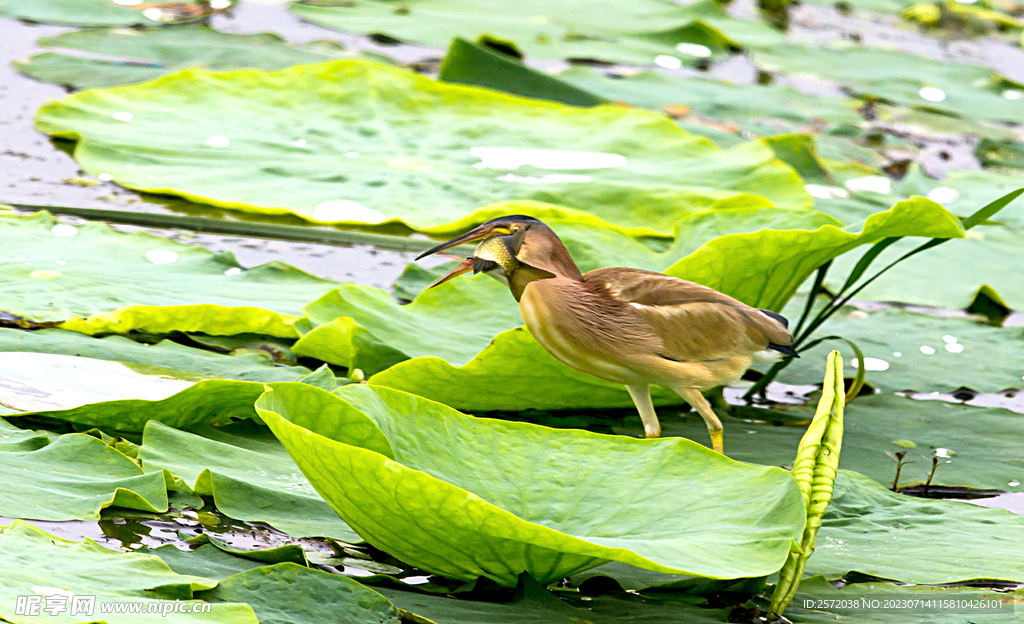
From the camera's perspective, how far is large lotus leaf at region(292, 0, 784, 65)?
4.15 m

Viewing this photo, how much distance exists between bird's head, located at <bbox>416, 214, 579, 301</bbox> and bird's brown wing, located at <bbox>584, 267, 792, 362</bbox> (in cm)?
9

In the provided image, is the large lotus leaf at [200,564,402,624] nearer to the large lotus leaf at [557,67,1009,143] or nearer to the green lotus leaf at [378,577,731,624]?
the green lotus leaf at [378,577,731,624]

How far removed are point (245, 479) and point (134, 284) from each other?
769 mm

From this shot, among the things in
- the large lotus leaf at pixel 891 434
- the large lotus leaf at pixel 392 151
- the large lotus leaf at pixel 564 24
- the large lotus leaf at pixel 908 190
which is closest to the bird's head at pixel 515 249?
the large lotus leaf at pixel 891 434

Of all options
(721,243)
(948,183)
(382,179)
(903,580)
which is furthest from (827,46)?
(903,580)

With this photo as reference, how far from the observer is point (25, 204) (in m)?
2.40

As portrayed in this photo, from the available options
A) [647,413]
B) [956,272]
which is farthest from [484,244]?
[956,272]

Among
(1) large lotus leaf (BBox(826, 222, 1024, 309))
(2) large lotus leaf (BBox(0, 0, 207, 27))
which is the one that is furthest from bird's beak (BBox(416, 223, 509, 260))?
(2) large lotus leaf (BBox(0, 0, 207, 27))

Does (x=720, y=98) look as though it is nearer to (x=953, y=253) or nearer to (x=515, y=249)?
(x=953, y=253)

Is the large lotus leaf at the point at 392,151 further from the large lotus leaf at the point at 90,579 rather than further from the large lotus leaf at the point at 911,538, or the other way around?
the large lotus leaf at the point at 90,579

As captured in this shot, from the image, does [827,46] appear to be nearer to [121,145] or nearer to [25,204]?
[121,145]

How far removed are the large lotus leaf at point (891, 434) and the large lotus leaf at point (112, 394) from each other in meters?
0.56

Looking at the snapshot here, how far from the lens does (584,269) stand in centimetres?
211

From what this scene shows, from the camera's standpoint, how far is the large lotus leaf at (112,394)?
57.8 inches
